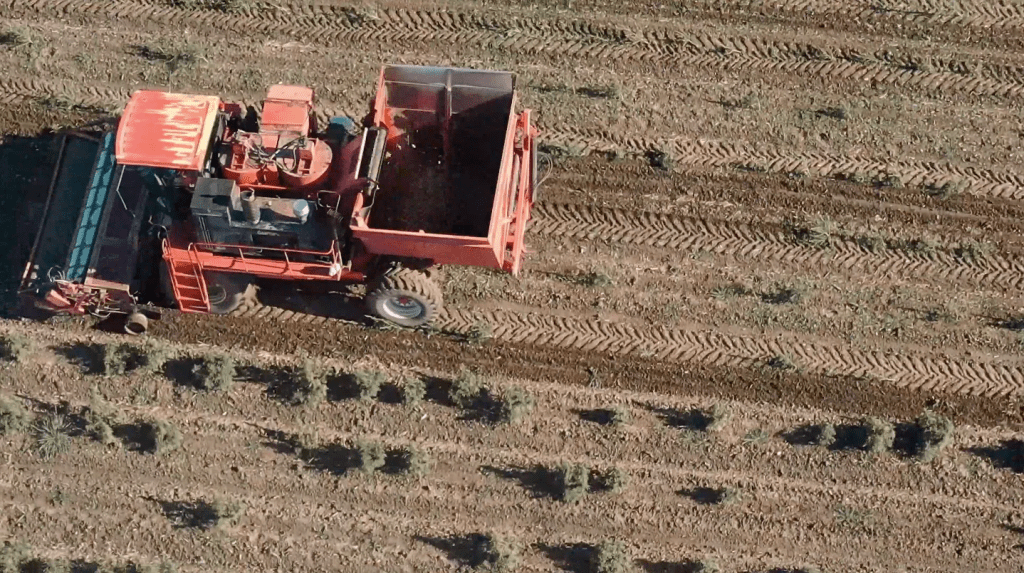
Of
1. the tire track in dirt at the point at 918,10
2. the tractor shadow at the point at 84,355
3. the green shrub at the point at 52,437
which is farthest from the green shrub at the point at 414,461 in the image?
the tire track in dirt at the point at 918,10

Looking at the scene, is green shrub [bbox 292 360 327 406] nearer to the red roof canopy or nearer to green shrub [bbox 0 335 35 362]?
the red roof canopy

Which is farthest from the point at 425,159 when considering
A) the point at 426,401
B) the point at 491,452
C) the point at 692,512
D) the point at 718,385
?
the point at 692,512

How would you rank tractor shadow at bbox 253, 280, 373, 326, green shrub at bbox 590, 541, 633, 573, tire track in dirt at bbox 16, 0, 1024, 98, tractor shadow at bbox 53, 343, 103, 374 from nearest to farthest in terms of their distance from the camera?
green shrub at bbox 590, 541, 633, 573 < tractor shadow at bbox 53, 343, 103, 374 < tractor shadow at bbox 253, 280, 373, 326 < tire track in dirt at bbox 16, 0, 1024, 98

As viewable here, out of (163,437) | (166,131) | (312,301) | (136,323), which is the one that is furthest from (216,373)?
(166,131)

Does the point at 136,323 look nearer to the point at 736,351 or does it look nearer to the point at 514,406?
the point at 514,406

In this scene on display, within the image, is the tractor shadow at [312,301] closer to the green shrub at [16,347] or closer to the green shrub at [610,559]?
the green shrub at [16,347]

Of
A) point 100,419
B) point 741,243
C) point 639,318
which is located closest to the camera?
point 100,419

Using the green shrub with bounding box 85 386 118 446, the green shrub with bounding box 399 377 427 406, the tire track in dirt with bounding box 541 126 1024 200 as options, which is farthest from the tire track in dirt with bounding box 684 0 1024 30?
the green shrub with bounding box 85 386 118 446
